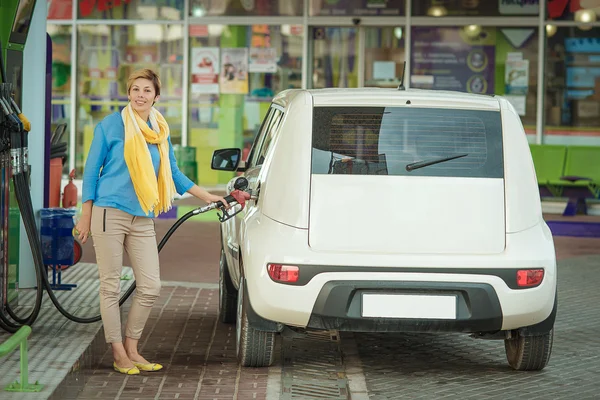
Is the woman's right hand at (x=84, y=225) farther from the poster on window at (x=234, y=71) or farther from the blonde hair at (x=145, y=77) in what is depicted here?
the poster on window at (x=234, y=71)

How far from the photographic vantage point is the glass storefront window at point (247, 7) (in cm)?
2045

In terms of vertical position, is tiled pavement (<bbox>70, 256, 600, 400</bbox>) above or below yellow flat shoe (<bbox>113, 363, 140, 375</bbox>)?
below

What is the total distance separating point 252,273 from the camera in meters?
6.59

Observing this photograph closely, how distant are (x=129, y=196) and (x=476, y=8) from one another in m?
14.3

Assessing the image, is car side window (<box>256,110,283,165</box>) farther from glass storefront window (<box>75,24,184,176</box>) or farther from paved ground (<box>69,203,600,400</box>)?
glass storefront window (<box>75,24,184,176</box>)

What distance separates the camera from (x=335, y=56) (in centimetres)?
2064

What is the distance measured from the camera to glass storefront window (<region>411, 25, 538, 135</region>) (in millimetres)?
20156

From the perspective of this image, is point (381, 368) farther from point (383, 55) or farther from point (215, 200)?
point (383, 55)

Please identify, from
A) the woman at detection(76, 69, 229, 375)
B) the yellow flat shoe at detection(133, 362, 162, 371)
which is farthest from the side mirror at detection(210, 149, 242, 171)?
the yellow flat shoe at detection(133, 362, 162, 371)

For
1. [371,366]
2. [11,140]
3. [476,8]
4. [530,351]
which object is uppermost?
[476,8]

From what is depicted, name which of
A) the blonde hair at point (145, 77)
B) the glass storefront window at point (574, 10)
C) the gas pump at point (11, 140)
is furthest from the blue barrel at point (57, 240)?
the glass storefront window at point (574, 10)

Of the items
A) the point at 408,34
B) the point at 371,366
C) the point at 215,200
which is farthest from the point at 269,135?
the point at 408,34

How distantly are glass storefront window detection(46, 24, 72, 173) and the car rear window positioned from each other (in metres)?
14.8

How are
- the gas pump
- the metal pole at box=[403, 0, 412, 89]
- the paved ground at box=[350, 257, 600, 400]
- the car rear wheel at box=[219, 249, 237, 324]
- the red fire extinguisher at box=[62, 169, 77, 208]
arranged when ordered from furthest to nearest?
the metal pole at box=[403, 0, 412, 89] → the red fire extinguisher at box=[62, 169, 77, 208] → the car rear wheel at box=[219, 249, 237, 324] → the gas pump → the paved ground at box=[350, 257, 600, 400]
